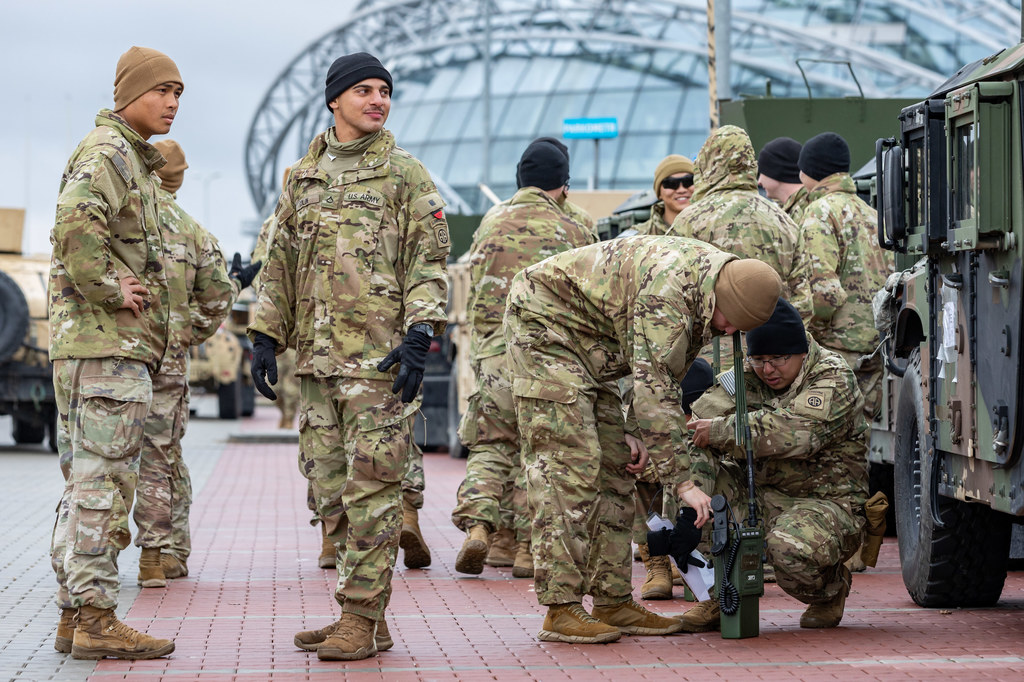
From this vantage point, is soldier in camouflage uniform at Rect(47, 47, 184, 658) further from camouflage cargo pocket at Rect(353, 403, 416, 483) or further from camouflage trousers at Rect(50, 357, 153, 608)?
camouflage cargo pocket at Rect(353, 403, 416, 483)

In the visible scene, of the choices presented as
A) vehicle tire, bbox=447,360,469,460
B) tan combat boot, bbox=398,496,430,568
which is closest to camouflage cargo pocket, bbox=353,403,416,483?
tan combat boot, bbox=398,496,430,568

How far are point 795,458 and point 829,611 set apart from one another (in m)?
0.74

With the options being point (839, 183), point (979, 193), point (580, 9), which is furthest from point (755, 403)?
point (580, 9)

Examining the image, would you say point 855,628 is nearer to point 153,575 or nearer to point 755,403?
point 755,403

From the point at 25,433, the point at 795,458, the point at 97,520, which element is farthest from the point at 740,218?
the point at 25,433

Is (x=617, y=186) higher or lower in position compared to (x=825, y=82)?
lower

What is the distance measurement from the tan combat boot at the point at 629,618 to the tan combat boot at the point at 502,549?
2.37 metres

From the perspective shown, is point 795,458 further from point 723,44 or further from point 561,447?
point 723,44

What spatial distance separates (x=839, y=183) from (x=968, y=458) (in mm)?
3113

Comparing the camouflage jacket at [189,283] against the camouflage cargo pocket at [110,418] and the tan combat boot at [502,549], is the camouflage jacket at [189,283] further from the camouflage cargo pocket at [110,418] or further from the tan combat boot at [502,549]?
the camouflage cargo pocket at [110,418]

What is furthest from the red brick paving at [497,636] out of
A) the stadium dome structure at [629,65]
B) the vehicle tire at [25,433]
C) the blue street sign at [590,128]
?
the stadium dome structure at [629,65]

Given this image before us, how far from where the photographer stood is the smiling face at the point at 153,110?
259 inches

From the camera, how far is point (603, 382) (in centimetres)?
666

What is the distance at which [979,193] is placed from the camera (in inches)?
252
